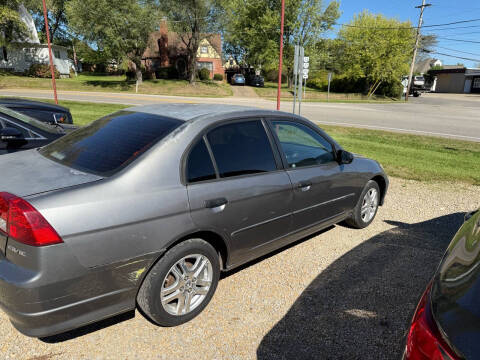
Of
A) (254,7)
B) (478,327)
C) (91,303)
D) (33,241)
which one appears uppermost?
(254,7)

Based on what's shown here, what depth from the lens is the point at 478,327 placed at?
47.4 inches

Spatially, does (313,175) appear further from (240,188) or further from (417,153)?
(417,153)

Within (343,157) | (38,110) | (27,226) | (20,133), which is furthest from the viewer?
(38,110)

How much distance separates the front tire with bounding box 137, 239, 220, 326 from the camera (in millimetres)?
2484

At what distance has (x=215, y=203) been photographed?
8.80ft

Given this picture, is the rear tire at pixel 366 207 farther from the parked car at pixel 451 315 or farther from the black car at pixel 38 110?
the black car at pixel 38 110

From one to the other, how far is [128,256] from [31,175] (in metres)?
0.94

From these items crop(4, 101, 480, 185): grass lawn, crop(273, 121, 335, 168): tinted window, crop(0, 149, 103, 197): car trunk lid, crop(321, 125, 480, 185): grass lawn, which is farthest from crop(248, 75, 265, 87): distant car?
crop(0, 149, 103, 197): car trunk lid

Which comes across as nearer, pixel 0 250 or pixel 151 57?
pixel 0 250

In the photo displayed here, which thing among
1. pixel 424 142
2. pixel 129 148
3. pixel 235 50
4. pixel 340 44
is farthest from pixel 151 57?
pixel 129 148

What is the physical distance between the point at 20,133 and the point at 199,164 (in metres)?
3.03

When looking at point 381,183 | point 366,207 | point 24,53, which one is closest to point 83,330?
point 366,207

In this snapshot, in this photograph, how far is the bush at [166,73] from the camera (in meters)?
47.7

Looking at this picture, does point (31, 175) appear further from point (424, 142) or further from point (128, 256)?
point (424, 142)
